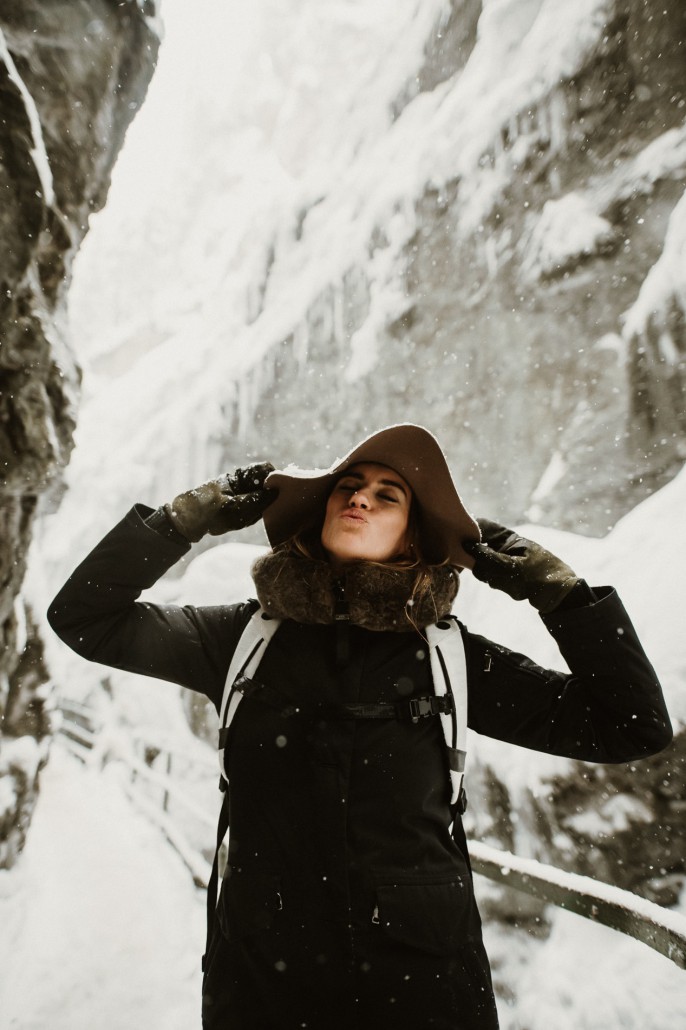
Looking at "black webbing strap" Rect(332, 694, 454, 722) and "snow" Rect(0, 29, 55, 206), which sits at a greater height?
"snow" Rect(0, 29, 55, 206)

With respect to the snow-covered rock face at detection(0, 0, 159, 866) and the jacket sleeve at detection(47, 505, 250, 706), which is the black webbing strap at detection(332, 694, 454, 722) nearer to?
the jacket sleeve at detection(47, 505, 250, 706)

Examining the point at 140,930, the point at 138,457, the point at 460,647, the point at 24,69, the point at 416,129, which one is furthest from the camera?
the point at 138,457

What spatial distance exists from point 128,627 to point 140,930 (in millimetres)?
3676

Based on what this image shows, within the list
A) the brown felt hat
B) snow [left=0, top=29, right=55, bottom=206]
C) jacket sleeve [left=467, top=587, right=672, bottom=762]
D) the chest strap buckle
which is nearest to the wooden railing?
jacket sleeve [left=467, top=587, right=672, bottom=762]

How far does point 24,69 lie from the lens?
2.70 m

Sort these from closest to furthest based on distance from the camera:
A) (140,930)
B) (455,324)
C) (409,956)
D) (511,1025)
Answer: (409,956)
(511,1025)
(140,930)
(455,324)

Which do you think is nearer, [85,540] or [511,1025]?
[511,1025]

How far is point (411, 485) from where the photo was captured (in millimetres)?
1568

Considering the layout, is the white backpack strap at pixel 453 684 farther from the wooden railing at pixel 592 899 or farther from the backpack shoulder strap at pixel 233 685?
the wooden railing at pixel 592 899

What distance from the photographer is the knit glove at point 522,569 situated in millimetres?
1248

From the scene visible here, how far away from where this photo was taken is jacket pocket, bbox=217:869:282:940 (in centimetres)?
104

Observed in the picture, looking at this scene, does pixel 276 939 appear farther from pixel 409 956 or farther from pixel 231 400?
pixel 231 400

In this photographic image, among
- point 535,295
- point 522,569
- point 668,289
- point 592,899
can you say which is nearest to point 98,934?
point 592,899

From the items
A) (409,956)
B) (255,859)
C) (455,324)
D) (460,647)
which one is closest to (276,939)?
(255,859)
